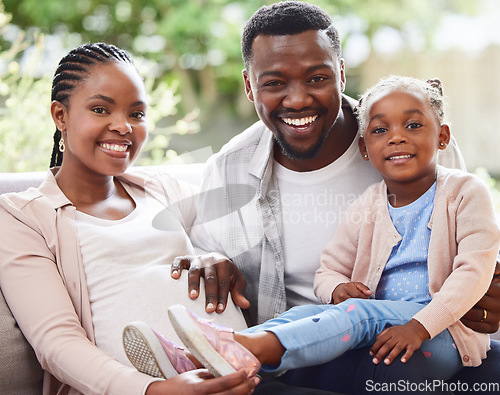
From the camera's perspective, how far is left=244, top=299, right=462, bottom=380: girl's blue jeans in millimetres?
1356

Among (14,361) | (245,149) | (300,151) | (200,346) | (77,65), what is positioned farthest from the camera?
(245,149)

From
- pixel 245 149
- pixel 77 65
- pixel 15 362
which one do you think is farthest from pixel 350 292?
pixel 77 65

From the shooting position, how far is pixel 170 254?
1.71 metres

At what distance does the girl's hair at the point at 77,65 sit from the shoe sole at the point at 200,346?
0.74 metres

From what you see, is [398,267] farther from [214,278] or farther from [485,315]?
[214,278]

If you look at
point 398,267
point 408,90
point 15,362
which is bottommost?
point 15,362

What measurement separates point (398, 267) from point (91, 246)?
0.79 meters

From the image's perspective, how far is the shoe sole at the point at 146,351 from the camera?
1.28 metres

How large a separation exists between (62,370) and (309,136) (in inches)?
36.2

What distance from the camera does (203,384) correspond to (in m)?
1.23

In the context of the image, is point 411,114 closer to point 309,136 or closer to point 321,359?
point 309,136

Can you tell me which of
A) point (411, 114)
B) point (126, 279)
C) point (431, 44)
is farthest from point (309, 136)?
point (431, 44)

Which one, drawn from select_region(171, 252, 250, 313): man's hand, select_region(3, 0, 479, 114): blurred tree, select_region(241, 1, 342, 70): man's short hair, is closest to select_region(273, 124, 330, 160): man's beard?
select_region(241, 1, 342, 70): man's short hair

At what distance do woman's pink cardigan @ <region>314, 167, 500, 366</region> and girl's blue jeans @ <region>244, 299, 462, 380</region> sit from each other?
1.8 inches
